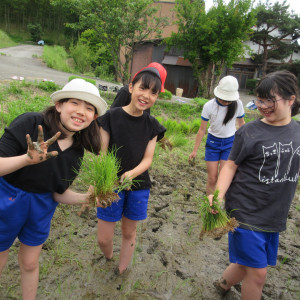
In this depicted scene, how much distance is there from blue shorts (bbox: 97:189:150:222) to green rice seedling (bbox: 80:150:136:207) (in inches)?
6.0

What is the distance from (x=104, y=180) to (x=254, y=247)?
107 cm

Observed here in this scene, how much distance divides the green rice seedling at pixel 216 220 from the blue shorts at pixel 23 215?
1016 mm

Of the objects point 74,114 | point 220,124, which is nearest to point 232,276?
point 74,114

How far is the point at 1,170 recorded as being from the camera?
1314 millimetres

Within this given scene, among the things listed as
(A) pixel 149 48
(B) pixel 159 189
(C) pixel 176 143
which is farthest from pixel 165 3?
(B) pixel 159 189

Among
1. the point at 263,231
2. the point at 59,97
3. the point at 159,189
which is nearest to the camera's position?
the point at 59,97

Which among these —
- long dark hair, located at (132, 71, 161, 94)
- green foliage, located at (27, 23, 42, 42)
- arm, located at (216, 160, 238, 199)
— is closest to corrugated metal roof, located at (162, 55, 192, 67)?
long dark hair, located at (132, 71, 161, 94)

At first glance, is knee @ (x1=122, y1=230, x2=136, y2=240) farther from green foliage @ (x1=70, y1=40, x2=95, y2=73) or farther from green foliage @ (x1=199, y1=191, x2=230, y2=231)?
green foliage @ (x1=70, y1=40, x2=95, y2=73)

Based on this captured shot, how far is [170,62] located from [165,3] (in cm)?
514

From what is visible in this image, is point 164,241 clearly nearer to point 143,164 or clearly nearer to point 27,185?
point 143,164

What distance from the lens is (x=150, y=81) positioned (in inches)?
77.0

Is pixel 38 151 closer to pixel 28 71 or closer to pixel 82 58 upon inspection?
pixel 28 71

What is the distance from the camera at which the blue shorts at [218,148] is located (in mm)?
3340

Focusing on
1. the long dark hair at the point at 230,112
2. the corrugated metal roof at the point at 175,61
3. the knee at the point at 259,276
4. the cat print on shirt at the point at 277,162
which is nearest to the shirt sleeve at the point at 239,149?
the cat print on shirt at the point at 277,162
